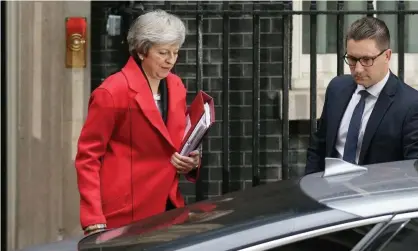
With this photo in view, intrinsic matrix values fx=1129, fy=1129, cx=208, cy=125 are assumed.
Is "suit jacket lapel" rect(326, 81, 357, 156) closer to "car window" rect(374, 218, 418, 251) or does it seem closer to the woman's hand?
the woman's hand

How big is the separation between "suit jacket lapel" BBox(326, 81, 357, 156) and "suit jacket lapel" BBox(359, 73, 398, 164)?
0.62ft

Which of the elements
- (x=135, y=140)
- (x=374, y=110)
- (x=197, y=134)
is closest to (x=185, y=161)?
(x=197, y=134)

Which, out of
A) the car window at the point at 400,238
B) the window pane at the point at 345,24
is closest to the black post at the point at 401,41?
the window pane at the point at 345,24

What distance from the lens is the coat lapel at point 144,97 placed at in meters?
5.24

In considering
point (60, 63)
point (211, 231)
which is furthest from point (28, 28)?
point (211, 231)

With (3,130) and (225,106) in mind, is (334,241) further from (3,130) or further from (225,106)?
(3,130)

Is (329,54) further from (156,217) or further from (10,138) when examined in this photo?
(156,217)

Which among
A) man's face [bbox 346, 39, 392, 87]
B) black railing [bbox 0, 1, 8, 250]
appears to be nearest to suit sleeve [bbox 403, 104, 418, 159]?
man's face [bbox 346, 39, 392, 87]

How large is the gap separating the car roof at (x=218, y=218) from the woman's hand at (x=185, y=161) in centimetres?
100

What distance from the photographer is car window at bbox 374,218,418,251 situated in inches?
133

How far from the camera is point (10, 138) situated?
7426 millimetres

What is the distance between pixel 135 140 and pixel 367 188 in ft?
5.85

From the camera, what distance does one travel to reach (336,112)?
5266 millimetres

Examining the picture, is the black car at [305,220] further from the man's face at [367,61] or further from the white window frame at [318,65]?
the white window frame at [318,65]
